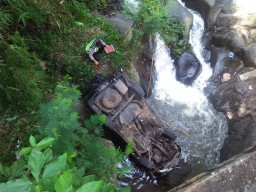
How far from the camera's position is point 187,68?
826cm

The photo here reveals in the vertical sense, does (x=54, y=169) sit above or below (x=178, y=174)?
above

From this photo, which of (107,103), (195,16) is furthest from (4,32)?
(195,16)

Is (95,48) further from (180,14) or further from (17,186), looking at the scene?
(17,186)

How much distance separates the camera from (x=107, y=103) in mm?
5586

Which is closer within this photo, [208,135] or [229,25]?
[208,135]

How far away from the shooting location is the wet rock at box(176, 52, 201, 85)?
26.8 ft


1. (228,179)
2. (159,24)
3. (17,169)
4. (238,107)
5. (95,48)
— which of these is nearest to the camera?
(17,169)

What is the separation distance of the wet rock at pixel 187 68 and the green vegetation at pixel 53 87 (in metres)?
1.50

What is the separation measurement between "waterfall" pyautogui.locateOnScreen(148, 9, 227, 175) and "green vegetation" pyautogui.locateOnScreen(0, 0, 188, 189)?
1319mm

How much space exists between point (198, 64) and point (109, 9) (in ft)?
10.4

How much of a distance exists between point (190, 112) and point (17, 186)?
6961mm

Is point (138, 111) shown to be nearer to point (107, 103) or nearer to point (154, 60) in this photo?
point (107, 103)

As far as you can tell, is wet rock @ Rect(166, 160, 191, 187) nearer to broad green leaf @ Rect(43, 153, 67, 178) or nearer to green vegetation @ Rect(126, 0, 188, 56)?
green vegetation @ Rect(126, 0, 188, 56)

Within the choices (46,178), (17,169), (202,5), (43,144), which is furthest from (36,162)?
(202,5)
